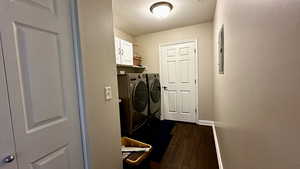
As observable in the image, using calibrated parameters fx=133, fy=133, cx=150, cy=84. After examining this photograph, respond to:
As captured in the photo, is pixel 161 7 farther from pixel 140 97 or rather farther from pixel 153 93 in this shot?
pixel 153 93

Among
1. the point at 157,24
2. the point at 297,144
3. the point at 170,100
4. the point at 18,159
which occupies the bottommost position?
the point at 170,100

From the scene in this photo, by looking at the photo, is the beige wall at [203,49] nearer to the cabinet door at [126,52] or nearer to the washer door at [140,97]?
the cabinet door at [126,52]

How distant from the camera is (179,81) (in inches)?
135

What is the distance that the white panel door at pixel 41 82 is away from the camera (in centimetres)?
68

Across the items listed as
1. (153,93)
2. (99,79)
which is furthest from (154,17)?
(99,79)

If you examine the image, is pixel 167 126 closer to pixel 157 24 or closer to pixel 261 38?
pixel 157 24

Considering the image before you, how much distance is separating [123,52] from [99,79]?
1790mm

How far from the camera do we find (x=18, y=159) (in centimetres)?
69

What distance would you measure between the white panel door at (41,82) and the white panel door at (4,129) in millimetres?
20

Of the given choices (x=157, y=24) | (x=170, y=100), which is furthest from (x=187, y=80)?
(x=157, y=24)

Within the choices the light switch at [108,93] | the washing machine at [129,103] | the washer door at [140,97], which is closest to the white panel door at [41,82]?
the light switch at [108,93]

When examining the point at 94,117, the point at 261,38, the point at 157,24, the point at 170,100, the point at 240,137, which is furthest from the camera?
the point at 170,100

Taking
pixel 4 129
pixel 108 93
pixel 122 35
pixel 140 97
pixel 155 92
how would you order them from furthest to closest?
pixel 122 35 < pixel 155 92 < pixel 140 97 < pixel 108 93 < pixel 4 129

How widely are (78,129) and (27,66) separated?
1.81ft
